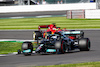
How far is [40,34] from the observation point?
14.5 m

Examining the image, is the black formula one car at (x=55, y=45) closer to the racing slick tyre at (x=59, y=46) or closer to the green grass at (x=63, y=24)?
the racing slick tyre at (x=59, y=46)

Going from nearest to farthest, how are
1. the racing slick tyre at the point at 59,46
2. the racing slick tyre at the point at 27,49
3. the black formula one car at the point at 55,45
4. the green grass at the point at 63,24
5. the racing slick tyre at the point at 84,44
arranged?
the racing slick tyre at the point at 59,46
the black formula one car at the point at 55,45
the racing slick tyre at the point at 27,49
the racing slick tyre at the point at 84,44
the green grass at the point at 63,24

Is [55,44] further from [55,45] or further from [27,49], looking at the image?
[27,49]

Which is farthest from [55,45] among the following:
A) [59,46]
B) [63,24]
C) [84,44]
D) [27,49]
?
[63,24]

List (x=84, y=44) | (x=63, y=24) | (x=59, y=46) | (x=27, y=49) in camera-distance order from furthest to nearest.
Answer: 1. (x=63, y=24)
2. (x=84, y=44)
3. (x=27, y=49)
4. (x=59, y=46)

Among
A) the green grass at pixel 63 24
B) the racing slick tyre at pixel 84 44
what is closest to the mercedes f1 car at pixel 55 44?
the racing slick tyre at pixel 84 44

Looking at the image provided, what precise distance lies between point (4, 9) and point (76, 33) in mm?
40288

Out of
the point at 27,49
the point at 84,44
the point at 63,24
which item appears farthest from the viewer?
the point at 63,24

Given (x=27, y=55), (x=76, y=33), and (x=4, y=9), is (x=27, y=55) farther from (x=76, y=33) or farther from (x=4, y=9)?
(x=4, y=9)

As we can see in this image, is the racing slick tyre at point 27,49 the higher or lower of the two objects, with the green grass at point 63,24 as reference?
lower

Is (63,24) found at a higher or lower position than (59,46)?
higher

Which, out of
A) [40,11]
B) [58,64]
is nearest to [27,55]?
[58,64]

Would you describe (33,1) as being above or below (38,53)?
above

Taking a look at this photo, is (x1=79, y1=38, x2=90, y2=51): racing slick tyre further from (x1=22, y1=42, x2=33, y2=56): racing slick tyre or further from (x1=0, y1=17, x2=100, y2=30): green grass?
(x1=0, y1=17, x2=100, y2=30): green grass
